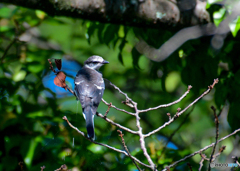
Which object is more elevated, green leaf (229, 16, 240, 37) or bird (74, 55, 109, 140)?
green leaf (229, 16, 240, 37)

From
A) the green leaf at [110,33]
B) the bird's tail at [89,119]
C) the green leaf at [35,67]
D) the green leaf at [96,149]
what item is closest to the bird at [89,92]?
the bird's tail at [89,119]

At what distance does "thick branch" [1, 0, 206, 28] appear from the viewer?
2.34 metres

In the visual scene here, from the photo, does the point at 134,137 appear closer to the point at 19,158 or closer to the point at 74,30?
the point at 19,158

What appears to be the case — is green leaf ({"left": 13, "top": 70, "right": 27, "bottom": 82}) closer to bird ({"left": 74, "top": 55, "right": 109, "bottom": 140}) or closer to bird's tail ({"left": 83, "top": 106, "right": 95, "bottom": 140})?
bird ({"left": 74, "top": 55, "right": 109, "bottom": 140})

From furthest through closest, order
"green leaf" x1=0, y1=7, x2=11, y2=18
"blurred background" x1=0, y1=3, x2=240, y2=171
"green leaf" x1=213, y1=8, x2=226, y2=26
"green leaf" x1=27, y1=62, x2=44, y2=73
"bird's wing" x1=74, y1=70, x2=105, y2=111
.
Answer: "green leaf" x1=0, y1=7, x2=11, y2=18, "green leaf" x1=27, y1=62, x2=44, y2=73, "blurred background" x1=0, y1=3, x2=240, y2=171, "green leaf" x1=213, y1=8, x2=226, y2=26, "bird's wing" x1=74, y1=70, x2=105, y2=111

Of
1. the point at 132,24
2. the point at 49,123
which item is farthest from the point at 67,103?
the point at 132,24

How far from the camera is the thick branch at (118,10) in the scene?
234 centimetres

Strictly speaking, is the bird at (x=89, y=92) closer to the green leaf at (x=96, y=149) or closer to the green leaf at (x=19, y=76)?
the green leaf at (x=96, y=149)

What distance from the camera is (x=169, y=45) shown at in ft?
8.39

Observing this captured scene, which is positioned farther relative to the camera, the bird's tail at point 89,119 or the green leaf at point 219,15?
the green leaf at point 219,15

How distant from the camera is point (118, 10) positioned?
2463 millimetres

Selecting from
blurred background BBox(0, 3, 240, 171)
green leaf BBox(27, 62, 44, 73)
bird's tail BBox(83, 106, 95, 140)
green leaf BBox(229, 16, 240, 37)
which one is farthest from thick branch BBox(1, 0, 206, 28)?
bird's tail BBox(83, 106, 95, 140)

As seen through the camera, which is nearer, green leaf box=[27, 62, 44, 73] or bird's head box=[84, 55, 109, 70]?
bird's head box=[84, 55, 109, 70]

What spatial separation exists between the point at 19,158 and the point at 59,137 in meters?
0.51
